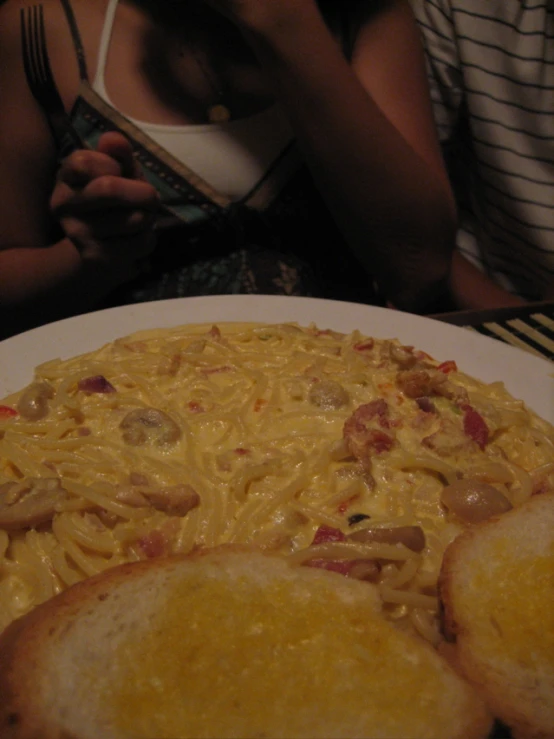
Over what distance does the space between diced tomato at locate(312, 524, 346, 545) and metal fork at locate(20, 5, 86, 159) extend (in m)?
2.90

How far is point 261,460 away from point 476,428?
907 millimetres

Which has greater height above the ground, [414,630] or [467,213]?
[414,630]

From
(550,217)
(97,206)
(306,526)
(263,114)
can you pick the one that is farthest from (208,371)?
(550,217)

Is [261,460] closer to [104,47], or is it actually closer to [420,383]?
[420,383]

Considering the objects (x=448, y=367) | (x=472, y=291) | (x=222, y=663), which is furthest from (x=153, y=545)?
(x=472, y=291)

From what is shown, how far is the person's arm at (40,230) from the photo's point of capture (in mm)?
3441

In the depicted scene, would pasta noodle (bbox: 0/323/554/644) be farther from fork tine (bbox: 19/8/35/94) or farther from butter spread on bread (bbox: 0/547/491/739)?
fork tine (bbox: 19/8/35/94)

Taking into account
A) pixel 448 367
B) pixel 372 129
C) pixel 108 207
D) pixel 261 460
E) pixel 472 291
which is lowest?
pixel 472 291

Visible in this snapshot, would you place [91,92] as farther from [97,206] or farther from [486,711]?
[486,711]

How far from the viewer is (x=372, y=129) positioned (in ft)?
12.1

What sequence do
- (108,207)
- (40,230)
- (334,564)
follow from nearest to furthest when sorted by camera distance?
(334,564) < (108,207) < (40,230)

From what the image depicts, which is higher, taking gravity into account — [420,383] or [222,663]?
[222,663]

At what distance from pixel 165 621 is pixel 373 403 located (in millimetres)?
1209

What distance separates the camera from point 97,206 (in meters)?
3.25
